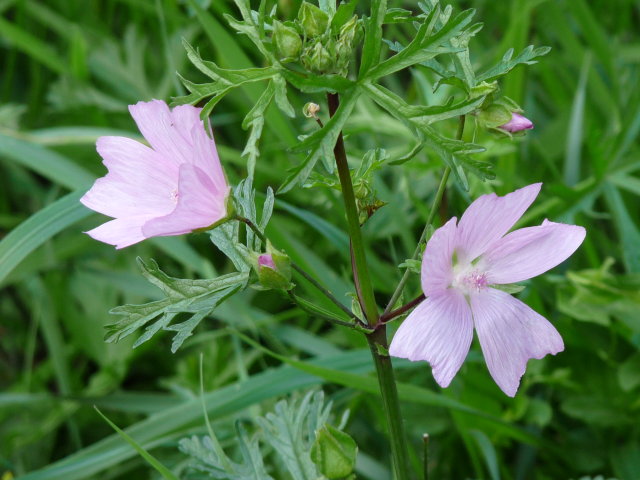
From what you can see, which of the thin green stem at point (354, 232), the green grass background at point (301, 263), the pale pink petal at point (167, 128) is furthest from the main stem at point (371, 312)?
the green grass background at point (301, 263)

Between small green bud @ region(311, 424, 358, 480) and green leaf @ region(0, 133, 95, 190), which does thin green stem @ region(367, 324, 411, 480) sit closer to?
small green bud @ region(311, 424, 358, 480)

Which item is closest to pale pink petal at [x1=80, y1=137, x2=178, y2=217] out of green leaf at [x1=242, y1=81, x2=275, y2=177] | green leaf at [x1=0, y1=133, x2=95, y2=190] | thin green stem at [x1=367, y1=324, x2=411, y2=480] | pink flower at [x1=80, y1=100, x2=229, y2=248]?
pink flower at [x1=80, y1=100, x2=229, y2=248]

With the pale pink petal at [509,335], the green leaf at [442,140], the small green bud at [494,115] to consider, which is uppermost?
the green leaf at [442,140]

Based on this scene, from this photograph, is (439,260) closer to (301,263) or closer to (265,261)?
(265,261)

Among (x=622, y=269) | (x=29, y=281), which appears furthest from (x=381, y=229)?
(x=29, y=281)

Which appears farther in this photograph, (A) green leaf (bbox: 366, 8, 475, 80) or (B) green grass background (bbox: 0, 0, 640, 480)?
(B) green grass background (bbox: 0, 0, 640, 480)

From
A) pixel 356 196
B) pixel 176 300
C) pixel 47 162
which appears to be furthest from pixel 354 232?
pixel 47 162

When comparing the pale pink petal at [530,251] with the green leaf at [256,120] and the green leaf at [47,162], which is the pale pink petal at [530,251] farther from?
the green leaf at [47,162]

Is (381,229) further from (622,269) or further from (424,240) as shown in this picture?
(424,240)
